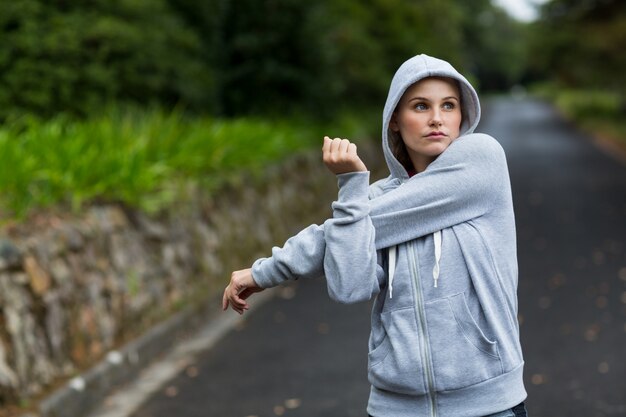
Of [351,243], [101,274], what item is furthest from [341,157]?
[101,274]

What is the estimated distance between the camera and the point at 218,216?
10.8 metres

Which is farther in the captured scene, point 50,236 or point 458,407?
point 50,236

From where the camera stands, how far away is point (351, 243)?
107 inches

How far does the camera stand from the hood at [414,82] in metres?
2.86

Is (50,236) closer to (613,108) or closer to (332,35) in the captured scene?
(332,35)

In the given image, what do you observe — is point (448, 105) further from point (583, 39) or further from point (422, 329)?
point (583, 39)

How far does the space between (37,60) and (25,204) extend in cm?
560

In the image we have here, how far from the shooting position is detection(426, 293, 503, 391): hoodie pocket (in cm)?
281

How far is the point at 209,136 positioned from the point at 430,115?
8763 millimetres

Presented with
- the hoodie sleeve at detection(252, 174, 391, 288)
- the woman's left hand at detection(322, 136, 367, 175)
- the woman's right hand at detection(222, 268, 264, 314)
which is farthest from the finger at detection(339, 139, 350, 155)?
the woman's right hand at detection(222, 268, 264, 314)

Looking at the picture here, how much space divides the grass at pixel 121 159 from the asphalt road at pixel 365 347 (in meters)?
1.39

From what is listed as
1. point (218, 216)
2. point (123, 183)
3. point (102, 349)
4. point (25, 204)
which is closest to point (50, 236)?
point (25, 204)

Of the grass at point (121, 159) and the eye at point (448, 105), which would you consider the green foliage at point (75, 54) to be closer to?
the grass at point (121, 159)

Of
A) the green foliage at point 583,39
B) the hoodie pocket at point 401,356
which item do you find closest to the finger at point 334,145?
the hoodie pocket at point 401,356
